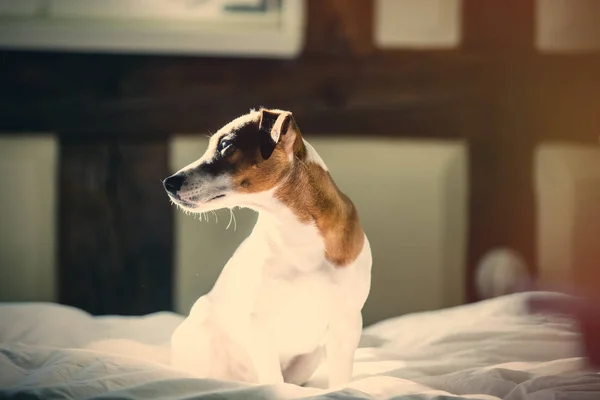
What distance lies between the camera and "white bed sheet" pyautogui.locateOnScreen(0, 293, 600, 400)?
115 centimetres

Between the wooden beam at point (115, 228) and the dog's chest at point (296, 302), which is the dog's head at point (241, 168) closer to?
the dog's chest at point (296, 302)

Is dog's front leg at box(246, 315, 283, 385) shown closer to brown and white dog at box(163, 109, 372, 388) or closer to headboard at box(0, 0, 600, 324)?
brown and white dog at box(163, 109, 372, 388)

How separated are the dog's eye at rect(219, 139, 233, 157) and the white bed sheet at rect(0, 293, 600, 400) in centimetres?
39

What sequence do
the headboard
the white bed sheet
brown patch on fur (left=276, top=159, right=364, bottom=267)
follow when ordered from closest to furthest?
the white bed sheet → brown patch on fur (left=276, top=159, right=364, bottom=267) → the headboard

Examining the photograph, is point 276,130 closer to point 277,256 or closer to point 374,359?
point 277,256

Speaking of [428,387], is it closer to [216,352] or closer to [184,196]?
[216,352]

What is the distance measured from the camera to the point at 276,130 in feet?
3.95

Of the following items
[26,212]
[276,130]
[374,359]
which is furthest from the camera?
[26,212]

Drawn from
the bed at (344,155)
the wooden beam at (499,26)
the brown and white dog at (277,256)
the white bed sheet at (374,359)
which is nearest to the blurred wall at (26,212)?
the bed at (344,155)

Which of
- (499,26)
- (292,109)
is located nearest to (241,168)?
(292,109)

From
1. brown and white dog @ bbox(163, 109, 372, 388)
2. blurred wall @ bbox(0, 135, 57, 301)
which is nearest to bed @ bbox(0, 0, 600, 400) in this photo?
blurred wall @ bbox(0, 135, 57, 301)

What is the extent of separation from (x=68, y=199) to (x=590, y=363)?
4.75 feet

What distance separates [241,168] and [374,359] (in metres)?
0.60

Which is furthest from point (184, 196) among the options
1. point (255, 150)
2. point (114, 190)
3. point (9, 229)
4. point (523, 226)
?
point (523, 226)
